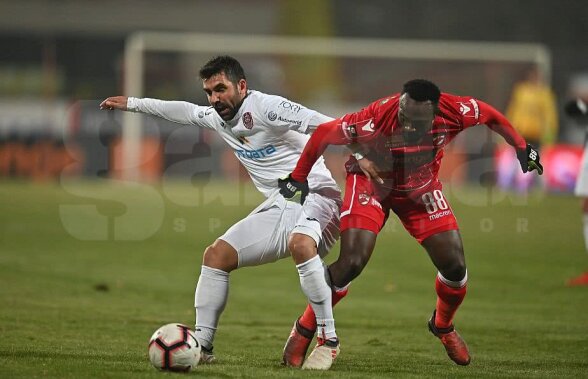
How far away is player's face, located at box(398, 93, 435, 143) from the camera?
6531mm

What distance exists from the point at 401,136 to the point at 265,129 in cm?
93

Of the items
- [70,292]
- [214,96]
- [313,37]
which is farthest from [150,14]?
[214,96]

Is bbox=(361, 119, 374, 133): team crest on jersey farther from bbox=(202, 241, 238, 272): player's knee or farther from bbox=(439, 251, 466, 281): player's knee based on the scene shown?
bbox=(202, 241, 238, 272): player's knee

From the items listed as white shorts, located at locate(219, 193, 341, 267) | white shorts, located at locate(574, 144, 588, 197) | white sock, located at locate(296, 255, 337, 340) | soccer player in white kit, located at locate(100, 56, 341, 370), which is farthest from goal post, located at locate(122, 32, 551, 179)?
white sock, located at locate(296, 255, 337, 340)

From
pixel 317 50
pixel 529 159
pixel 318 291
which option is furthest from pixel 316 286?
pixel 317 50

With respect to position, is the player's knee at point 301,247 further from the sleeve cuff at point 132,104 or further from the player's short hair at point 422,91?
the sleeve cuff at point 132,104

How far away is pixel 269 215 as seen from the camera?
22.5 feet

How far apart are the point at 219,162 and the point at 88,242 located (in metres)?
12.0

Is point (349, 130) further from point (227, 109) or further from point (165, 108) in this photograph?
point (165, 108)

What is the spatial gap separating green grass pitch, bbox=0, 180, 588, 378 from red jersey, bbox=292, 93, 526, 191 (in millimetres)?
1318

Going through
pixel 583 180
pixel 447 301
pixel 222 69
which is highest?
pixel 222 69

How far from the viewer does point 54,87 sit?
34.0m

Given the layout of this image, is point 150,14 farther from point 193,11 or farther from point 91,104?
point 91,104

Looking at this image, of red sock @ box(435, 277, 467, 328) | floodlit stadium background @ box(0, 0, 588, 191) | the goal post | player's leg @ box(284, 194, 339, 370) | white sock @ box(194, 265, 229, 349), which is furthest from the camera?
the goal post
